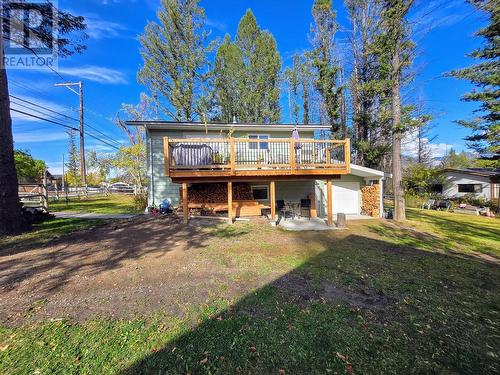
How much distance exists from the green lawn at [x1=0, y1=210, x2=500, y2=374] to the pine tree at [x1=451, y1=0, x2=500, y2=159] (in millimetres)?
13511

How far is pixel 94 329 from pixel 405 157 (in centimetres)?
3384

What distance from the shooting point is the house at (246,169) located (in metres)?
8.74

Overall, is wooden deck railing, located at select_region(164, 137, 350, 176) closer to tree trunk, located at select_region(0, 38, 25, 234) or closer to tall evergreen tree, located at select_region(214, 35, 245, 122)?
tree trunk, located at select_region(0, 38, 25, 234)

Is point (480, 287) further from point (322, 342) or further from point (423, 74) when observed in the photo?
point (423, 74)

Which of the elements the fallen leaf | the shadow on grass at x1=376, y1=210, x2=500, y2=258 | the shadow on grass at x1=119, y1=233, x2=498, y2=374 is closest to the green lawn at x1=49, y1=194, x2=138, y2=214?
the shadow on grass at x1=119, y1=233, x2=498, y2=374

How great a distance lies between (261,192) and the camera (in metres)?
12.7

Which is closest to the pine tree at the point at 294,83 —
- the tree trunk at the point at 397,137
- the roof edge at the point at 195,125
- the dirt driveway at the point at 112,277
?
→ the roof edge at the point at 195,125

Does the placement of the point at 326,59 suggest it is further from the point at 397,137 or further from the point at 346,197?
the point at 346,197

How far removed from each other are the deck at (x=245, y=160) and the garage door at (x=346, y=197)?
4.26m

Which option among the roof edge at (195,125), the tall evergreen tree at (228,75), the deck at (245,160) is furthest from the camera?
the tall evergreen tree at (228,75)

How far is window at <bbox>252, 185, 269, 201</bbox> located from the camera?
1259 centimetres

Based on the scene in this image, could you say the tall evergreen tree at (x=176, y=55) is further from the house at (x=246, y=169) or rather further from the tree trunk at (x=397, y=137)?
the tree trunk at (x=397, y=137)

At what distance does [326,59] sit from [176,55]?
490 inches

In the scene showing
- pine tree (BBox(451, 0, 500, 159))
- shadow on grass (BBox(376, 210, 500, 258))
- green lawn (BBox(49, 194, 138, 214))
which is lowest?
shadow on grass (BBox(376, 210, 500, 258))
